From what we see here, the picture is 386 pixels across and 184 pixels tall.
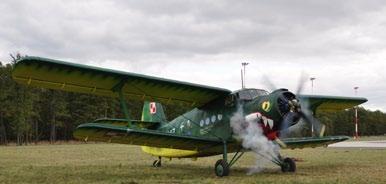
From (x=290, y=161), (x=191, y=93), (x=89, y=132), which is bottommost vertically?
(x=290, y=161)

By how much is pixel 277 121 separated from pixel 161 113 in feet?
25.8

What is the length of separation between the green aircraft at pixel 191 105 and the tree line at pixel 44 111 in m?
56.3

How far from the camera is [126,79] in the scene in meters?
14.5

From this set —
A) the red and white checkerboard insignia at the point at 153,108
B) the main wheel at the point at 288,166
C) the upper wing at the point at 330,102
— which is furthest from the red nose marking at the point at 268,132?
the red and white checkerboard insignia at the point at 153,108

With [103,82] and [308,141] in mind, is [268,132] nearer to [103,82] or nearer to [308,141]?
[308,141]

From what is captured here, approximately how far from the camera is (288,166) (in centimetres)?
1538

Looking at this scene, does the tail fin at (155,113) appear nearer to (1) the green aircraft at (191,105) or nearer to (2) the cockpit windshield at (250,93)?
(1) the green aircraft at (191,105)

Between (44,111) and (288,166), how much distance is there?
78.2 m

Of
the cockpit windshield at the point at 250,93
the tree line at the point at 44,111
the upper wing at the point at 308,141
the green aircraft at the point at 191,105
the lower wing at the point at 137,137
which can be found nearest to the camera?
the lower wing at the point at 137,137

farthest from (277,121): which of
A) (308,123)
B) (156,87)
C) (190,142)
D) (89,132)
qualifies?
(89,132)

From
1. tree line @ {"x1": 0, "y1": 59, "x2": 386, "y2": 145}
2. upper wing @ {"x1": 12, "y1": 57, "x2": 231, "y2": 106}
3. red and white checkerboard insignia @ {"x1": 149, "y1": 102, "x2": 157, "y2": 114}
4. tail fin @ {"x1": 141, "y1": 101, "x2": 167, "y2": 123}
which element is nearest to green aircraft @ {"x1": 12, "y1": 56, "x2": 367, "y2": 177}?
upper wing @ {"x1": 12, "y1": 57, "x2": 231, "y2": 106}

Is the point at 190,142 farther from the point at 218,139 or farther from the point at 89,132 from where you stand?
the point at 89,132

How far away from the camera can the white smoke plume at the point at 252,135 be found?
14.2 meters

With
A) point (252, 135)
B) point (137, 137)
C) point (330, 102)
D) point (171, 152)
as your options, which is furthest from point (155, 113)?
point (330, 102)
